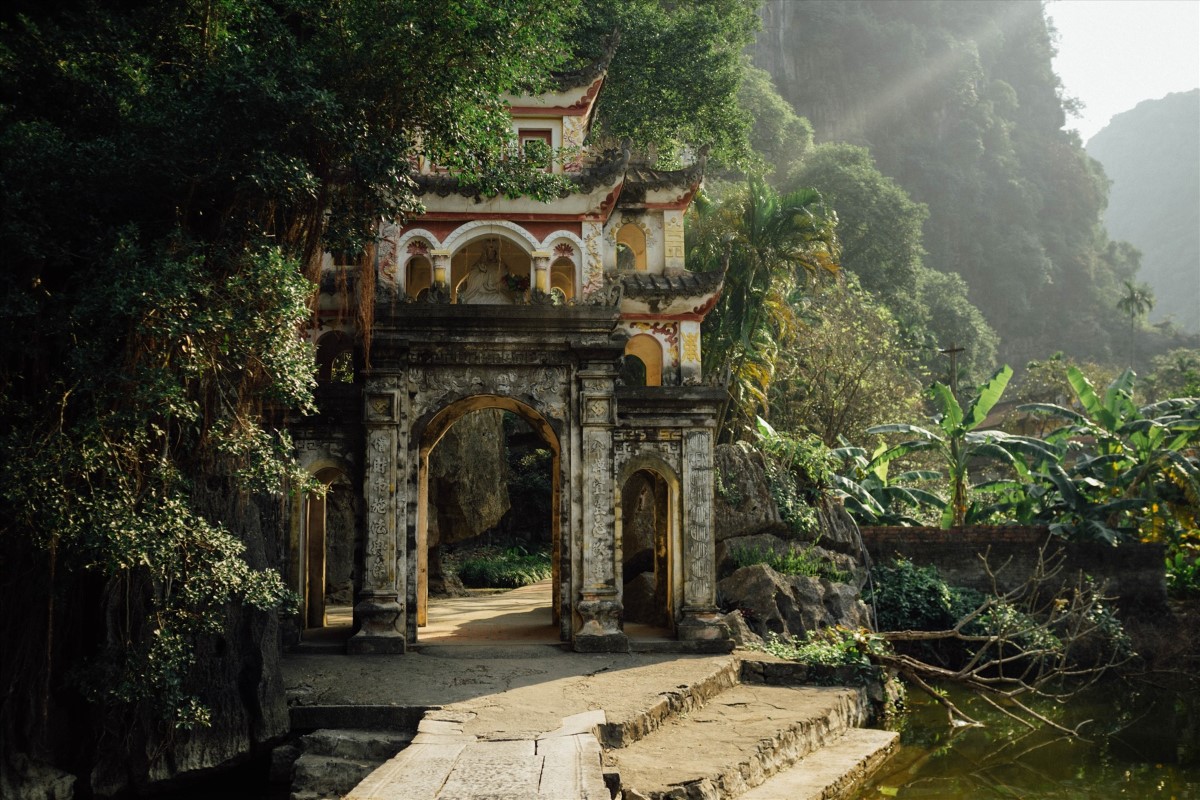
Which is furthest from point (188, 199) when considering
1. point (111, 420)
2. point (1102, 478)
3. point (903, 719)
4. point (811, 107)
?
point (811, 107)

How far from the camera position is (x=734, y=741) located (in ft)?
30.7

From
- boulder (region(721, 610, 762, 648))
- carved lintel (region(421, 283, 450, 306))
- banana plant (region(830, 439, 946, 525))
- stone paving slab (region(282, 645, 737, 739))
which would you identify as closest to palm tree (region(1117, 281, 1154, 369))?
banana plant (region(830, 439, 946, 525))

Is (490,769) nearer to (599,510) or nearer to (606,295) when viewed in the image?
(599,510)

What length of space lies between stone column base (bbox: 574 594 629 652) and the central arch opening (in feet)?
2.30

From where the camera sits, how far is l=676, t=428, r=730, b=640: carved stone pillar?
1282 centimetres

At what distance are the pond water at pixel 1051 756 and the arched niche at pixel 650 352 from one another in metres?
5.27

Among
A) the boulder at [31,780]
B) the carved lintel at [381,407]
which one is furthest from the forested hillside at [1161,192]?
the boulder at [31,780]

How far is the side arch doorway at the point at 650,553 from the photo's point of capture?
1323cm

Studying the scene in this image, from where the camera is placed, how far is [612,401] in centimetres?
1250

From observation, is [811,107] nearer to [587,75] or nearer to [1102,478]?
[1102,478]

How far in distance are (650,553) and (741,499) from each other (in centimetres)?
174


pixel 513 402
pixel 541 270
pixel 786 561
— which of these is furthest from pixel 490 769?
pixel 786 561

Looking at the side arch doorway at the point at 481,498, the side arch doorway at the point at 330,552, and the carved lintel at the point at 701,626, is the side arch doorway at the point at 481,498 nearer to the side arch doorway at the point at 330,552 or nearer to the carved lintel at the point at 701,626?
the side arch doorway at the point at 330,552

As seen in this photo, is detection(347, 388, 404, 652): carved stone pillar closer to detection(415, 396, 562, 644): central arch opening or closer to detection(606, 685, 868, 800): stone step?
detection(415, 396, 562, 644): central arch opening
